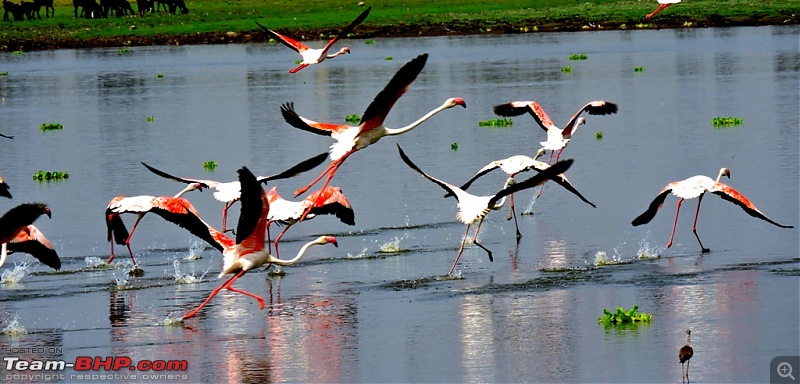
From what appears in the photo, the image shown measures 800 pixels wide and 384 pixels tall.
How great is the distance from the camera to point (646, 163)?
20781 millimetres

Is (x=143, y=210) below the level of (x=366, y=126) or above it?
below

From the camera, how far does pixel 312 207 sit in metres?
15.0

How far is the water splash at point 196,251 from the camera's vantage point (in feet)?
52.4

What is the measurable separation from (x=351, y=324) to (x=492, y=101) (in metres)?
18.9

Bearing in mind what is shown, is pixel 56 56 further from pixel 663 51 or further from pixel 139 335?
pixel 139 335

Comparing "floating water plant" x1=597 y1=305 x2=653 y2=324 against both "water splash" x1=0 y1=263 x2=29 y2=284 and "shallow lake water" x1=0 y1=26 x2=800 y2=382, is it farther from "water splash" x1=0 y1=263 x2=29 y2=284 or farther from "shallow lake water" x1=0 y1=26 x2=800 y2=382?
"water splash" x1=0 y1=263 x2=29 y2=284

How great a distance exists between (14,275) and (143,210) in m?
1.51

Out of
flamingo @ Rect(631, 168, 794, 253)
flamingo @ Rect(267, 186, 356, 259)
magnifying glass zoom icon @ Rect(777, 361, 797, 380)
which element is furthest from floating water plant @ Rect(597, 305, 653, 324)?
flamingo @ Rect(267, 186, 356, 259)

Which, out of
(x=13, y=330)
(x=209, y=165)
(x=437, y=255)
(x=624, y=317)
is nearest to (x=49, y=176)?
(x=209, y=165)

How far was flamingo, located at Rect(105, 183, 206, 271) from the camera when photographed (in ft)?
47.0

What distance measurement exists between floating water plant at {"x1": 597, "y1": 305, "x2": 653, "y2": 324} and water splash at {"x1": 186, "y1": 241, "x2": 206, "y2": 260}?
5.56 metres

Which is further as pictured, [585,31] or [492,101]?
[585,31]

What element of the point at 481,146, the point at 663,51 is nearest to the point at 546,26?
the point at 663,51

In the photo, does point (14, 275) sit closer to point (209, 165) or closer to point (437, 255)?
point (437, 255)
